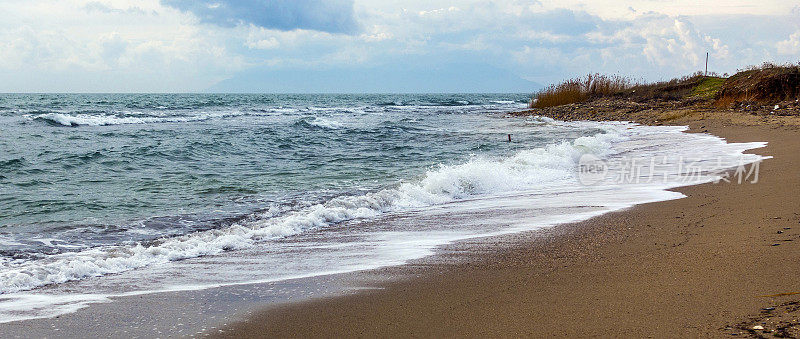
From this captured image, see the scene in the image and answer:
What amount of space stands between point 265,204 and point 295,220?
1917 millimetres

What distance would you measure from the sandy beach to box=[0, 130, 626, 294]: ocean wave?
7.35 feet

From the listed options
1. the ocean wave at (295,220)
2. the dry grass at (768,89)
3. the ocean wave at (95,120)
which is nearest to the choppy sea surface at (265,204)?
the ocean wave at (295,220)

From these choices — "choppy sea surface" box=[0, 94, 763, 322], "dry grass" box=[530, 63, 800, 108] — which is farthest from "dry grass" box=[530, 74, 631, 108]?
"choppy sea surface" box=[0, 94, 763, 322]

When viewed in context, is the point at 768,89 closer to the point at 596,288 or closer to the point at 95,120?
the point at 596,288

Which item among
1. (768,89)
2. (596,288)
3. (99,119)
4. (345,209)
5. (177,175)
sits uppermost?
(768,89)

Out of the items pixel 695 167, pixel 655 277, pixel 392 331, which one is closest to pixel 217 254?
pixel 392 331

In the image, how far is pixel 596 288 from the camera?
147 inches

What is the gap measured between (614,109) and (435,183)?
25148mm

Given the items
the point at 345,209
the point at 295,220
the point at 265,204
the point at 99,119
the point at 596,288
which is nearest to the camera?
the point at 596,288

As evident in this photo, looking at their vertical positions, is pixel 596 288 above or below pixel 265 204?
above

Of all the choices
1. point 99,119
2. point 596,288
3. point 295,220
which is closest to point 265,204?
point 295,220

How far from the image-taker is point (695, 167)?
1041 cm

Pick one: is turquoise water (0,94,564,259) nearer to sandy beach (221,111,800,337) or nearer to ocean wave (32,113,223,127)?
sandy beach (221,111,800,337)

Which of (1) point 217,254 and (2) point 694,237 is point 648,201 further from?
(1) point 217,254
